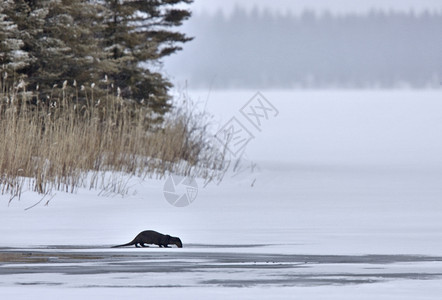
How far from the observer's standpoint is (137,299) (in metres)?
4.40

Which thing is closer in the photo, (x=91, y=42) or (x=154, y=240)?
(x=154, y=240)

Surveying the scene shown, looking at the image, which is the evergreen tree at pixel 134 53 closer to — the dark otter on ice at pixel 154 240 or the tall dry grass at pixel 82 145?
the tall dry grass at pixel 82 145

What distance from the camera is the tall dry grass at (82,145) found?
1176 cm

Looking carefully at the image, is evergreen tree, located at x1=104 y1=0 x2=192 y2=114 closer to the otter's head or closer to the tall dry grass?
the tall dry grass

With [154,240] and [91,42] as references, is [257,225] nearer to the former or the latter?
[154,240]

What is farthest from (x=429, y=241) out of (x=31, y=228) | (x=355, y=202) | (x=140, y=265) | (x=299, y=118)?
(x=299, y=118)

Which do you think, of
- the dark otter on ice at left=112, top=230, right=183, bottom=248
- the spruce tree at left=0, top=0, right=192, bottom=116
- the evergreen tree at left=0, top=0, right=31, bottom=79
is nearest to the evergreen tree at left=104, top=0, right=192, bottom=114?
the spruce tree at left=0, top=0, right=192, bottom=116

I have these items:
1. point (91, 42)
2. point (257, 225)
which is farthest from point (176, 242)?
point (91, 42)

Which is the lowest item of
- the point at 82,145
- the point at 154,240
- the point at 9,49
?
the point at 154,240

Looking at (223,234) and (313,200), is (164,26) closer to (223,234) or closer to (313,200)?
(313,200)

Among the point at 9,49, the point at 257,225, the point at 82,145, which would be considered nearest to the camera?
the point at 257,225

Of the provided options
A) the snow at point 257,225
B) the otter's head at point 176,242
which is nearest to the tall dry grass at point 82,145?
the snow at point 257,225

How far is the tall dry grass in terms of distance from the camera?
1176 centimetres

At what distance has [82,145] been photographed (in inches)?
551
